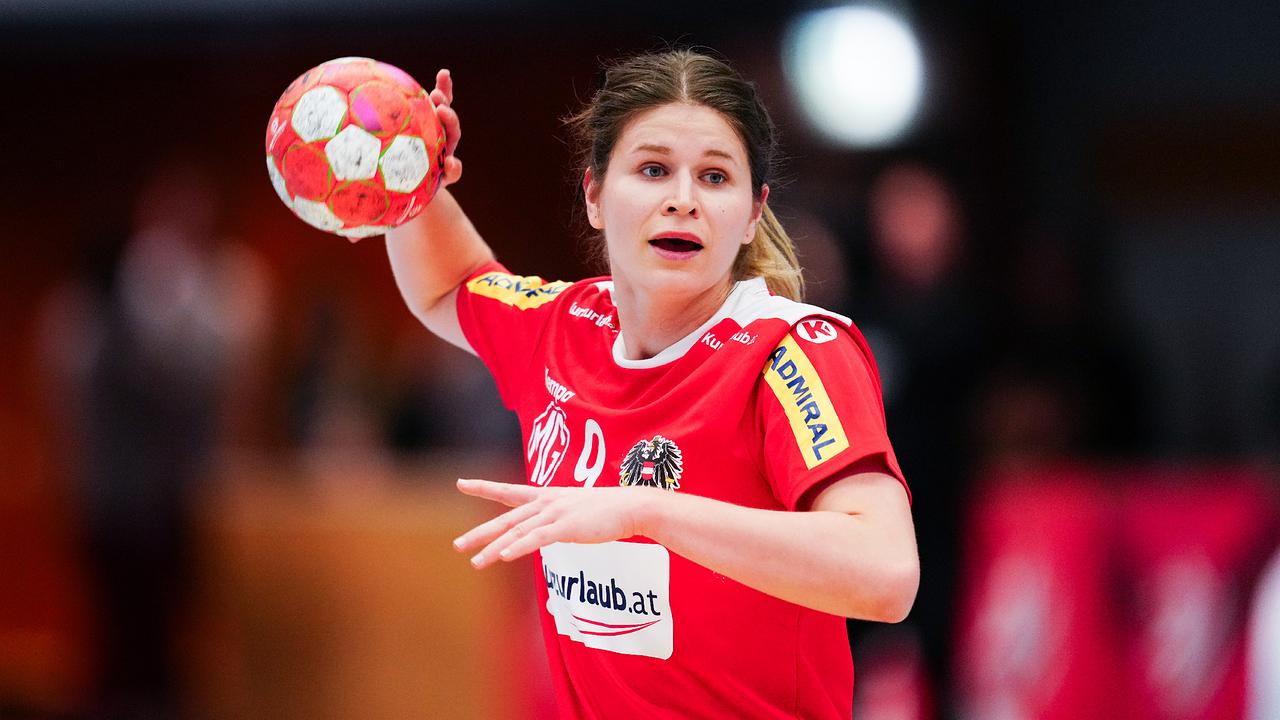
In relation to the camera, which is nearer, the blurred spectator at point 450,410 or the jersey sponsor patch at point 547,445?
the jersey sponsor patch at point 547,445

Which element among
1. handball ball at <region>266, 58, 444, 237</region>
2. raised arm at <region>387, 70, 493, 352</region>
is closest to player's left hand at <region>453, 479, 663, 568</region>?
handball ball at <region>266, 58, 444, 237</region>

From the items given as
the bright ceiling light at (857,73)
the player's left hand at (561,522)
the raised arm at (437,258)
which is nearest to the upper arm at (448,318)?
the raised arm at (437,258)

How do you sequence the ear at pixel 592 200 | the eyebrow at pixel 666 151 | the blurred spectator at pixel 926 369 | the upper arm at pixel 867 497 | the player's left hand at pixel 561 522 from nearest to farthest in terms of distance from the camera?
the player's left hand at pixel 561 522 → the upper arm at pixel 867 497 → the eyebrow at pixel 666 151 → the ear at pixel 592 200 → the blurred spectator at pixel 926 369

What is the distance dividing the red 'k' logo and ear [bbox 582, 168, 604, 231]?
557mm

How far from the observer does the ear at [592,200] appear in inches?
124

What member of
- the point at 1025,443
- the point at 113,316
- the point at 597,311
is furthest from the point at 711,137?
the point at 113,316

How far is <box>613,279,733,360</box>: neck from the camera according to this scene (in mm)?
3055

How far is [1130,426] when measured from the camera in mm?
7391

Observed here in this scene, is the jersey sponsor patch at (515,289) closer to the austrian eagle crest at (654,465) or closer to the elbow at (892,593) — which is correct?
the austrian eagle crest at (654,465)

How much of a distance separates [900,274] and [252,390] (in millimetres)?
5951

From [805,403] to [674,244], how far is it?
1.67 feet

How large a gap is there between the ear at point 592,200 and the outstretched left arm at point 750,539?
87cm

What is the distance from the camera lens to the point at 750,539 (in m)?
2.39

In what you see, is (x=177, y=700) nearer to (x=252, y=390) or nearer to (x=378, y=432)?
(x=378, y=432)
